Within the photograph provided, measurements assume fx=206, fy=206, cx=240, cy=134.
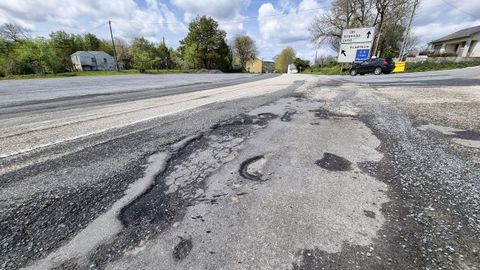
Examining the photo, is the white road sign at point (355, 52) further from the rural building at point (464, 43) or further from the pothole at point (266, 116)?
the pothole at point (266, 116)

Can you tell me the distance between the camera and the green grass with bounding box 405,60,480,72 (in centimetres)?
2027

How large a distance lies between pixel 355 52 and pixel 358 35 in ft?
5.53

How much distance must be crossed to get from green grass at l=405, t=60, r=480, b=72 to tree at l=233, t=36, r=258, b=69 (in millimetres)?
57513

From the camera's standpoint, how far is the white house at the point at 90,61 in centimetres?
5742

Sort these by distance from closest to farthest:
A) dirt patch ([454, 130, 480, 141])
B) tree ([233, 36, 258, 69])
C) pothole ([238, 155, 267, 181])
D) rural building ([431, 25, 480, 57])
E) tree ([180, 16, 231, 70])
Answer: pothole ([238, 155, 267, 181]), dirt patch ([454, 130, 480, 141]), rural building ([431, 25, 480, 57]), tree ([180, 16, 231, 70]), tree ([233, 36, 258, 69])

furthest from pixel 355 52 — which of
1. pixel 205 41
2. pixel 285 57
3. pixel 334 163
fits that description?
pixel 285 57

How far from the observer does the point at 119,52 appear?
66.6 meters

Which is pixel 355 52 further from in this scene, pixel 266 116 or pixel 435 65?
pixel 266 116

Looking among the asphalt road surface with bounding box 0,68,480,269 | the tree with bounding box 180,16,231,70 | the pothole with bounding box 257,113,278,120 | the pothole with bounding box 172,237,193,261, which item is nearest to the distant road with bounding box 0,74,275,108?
the asphalt road surface with bounding box 0,68,480,269

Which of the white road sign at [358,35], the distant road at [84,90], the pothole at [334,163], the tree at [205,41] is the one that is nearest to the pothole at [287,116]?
the pothole at [334,163]

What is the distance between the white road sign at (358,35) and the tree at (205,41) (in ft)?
118

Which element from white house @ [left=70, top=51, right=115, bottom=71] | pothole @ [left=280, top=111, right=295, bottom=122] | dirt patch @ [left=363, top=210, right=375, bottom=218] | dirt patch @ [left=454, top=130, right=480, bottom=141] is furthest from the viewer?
white house @ [left=70, top=51, right=115, bottom=71]

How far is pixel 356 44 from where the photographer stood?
22.4m

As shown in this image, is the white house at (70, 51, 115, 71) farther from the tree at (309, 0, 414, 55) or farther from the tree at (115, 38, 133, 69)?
the tree at (309, 0, 414, 55)
